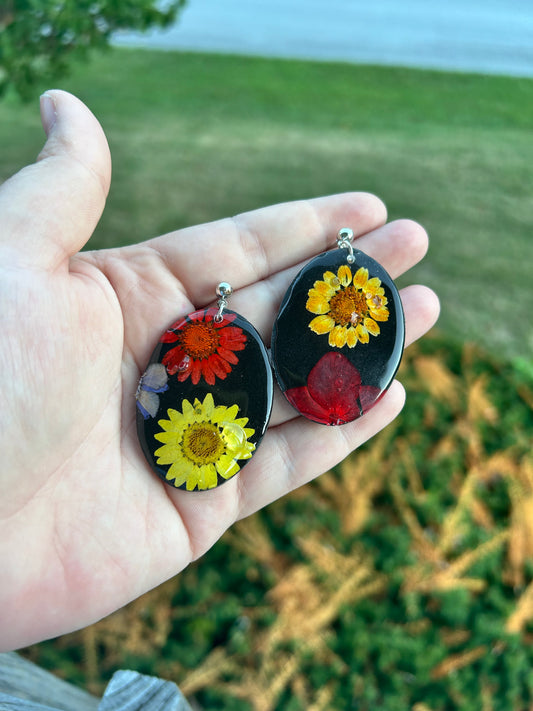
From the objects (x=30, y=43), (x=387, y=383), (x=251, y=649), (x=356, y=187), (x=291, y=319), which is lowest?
(x=251, y=649)

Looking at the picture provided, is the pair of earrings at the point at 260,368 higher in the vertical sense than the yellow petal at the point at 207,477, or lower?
higher

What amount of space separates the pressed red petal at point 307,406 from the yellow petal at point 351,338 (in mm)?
214

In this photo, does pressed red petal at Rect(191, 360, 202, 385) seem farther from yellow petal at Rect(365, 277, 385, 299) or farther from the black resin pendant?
yellow petal at Rect(365, 277, 385, 299)

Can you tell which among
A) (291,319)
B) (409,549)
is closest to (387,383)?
(291,319)

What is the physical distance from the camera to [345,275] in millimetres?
2006

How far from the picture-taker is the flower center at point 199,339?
76.2 inches

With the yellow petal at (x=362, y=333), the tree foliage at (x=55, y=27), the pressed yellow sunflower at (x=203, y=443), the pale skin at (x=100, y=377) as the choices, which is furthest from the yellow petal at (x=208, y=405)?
the tree foliage at (x=55, y=27)

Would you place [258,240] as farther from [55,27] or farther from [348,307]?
[55,27]

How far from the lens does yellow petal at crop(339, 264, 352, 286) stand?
2004 mm

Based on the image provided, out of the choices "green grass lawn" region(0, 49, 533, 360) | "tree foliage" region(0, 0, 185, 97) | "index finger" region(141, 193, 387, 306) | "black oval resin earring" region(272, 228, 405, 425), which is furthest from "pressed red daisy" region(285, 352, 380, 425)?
"tree foliage" region(0, 0, 185, 97)

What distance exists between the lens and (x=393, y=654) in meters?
2.12

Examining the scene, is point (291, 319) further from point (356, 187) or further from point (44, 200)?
point (356, 187)

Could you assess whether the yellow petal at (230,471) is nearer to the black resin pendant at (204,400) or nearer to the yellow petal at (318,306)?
the black resin pendant at (204,400)

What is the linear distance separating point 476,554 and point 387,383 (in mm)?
872
